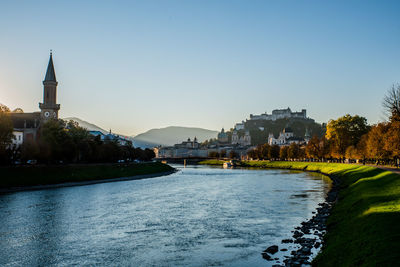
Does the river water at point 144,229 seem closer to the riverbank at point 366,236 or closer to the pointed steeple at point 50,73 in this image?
the riverbank at point 366,236

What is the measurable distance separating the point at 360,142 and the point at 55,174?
2480 inches

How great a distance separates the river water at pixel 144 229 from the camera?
813 inches

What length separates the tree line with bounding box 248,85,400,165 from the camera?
178 ft

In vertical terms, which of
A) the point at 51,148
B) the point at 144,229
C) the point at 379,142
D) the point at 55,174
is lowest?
the point at 144,229

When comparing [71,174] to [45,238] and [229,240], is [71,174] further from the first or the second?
[229,240]

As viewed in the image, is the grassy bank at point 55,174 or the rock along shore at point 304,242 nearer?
the rock along shore at point 304,242

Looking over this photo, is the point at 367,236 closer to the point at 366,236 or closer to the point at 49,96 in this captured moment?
the point at 366,236

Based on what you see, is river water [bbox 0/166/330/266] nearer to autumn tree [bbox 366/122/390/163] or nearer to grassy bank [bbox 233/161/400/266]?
grassy bank [bbox 233/161/400/266]

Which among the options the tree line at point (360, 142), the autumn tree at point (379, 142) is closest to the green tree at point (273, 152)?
the tree line at point (360, 142)

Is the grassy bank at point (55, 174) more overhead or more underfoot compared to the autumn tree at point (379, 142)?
more underfoot

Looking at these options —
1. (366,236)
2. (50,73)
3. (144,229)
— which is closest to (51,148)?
(144,229)

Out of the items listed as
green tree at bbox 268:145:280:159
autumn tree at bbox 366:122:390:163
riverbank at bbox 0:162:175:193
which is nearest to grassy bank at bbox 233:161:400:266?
autumn tree at bbox 366:122:390:163

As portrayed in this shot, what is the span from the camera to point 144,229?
27.8 meters

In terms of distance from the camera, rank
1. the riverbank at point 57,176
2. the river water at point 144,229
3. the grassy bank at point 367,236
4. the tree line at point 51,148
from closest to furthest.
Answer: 1. the grassy bank at point 367,236
2. the river water at point 144,229
3. the riverbank at point 57,176
4. the tree line at point 51,148
